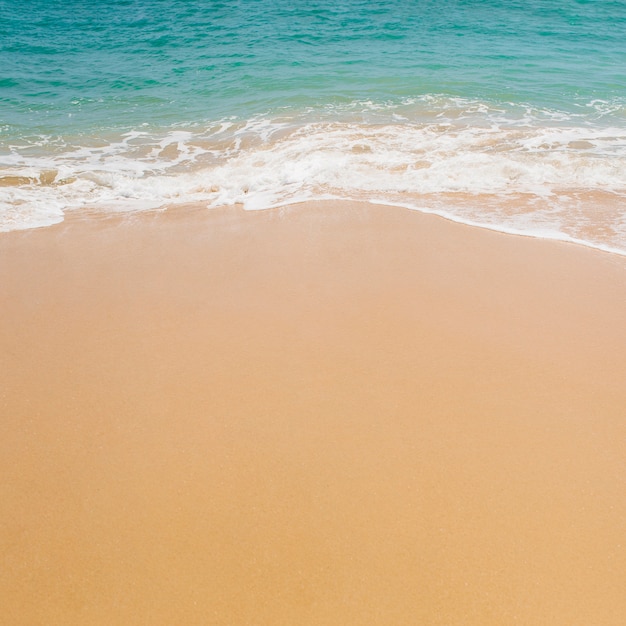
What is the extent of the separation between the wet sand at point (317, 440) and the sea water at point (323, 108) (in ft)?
5.73

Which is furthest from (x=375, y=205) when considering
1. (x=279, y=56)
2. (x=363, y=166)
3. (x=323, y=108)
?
(x=279, y=56)

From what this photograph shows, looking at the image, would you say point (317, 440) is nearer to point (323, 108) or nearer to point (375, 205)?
point (375, 205)

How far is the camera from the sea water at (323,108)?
5.70 meters

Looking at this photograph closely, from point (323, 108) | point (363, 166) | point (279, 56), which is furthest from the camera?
point (279, 56)

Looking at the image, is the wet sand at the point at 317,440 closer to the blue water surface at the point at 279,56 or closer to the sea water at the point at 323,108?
the sea water at the point at 323,108

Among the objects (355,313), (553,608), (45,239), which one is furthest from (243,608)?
(45,239)

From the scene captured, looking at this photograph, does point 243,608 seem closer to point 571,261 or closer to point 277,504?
point 277,504

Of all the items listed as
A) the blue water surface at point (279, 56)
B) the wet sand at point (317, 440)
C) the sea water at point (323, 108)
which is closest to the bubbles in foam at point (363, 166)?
the sea water at point (323, 108)

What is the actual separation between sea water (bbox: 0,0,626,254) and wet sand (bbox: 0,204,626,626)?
68.8 inches

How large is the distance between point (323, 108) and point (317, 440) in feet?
27.9

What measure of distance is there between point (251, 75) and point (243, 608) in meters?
12.1

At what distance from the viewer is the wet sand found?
184cm

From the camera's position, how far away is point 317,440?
243 cm

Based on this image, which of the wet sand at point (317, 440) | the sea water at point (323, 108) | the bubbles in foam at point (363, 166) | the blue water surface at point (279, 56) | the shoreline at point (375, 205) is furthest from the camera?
the blue water surface at point (279, 56)
